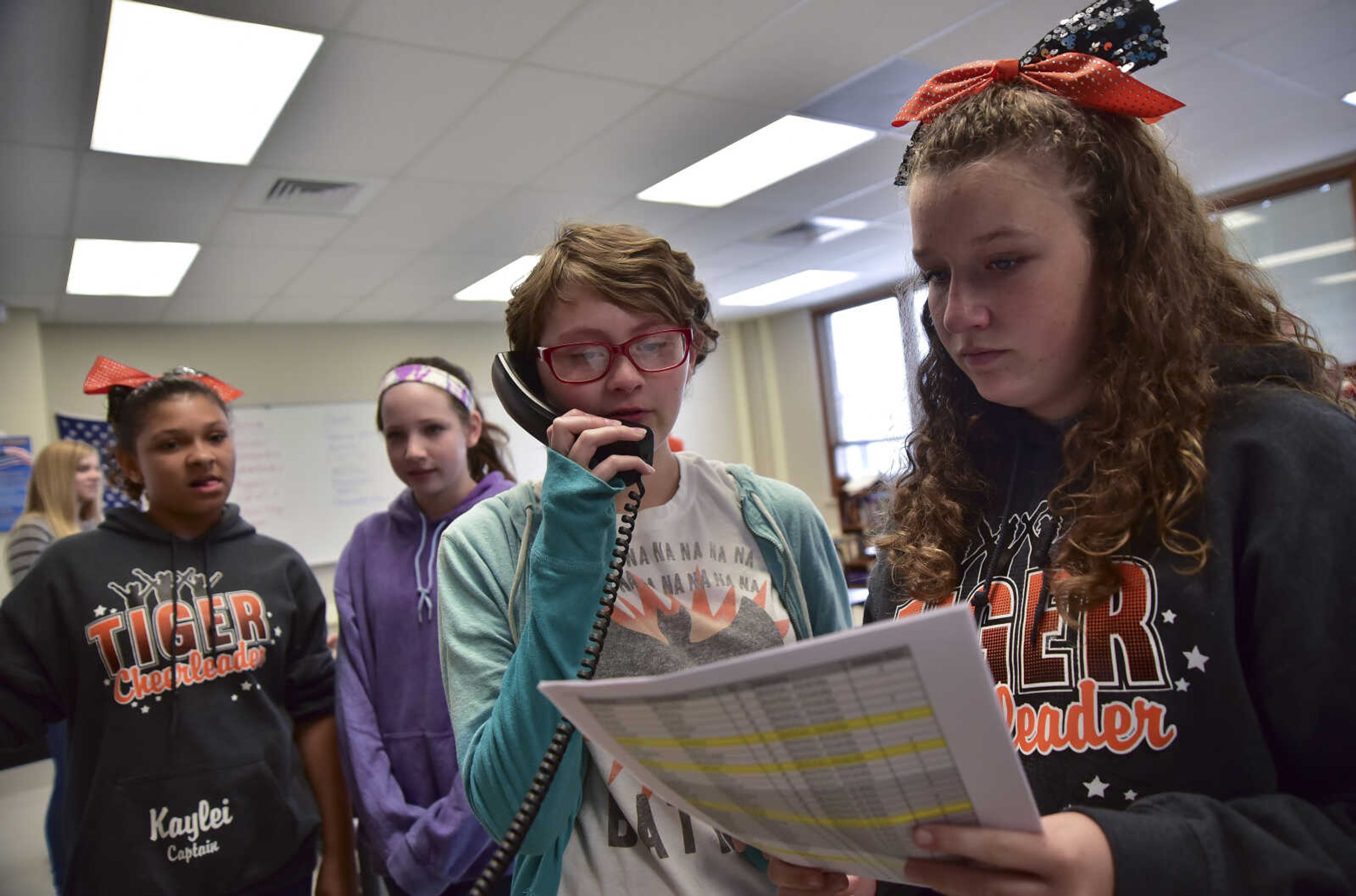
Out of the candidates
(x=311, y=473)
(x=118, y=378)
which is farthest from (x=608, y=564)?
(x=311, y=473)

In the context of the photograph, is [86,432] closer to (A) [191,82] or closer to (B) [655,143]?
(A) [191,82]

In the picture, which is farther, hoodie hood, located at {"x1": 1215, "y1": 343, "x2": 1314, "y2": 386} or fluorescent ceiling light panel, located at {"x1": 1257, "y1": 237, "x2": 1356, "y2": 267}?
fluorescent ceiling light panel, located at {"x1": 1257, "y1": 237, "x2": 1356, "y2": 267}

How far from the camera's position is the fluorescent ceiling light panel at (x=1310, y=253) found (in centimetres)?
546

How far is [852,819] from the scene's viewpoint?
1.87 feet

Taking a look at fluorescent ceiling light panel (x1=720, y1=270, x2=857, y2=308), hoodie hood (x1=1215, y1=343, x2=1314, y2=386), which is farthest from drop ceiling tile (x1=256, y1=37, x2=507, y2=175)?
fluorescent ceiling light panel (x1=720, y1=270, x2=857, y2=308)

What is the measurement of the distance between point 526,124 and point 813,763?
11.3 feet

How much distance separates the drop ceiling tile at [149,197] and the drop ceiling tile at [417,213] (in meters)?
0.67

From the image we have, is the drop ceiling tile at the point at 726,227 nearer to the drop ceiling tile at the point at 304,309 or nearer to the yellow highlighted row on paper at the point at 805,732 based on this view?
the drop ceiling tile at the point at 304,309

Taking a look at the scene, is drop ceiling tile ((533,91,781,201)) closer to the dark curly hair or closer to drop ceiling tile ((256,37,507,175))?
drop ceiling tile ((256,37,507,175))

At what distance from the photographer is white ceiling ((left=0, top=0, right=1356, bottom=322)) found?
110 inches

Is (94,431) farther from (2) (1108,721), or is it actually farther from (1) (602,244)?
(2) (1108,721)

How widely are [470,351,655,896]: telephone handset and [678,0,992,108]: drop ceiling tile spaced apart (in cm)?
232

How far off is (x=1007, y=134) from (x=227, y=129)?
3.37 meters

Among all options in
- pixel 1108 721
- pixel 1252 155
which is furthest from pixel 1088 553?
pixel 1252 155
